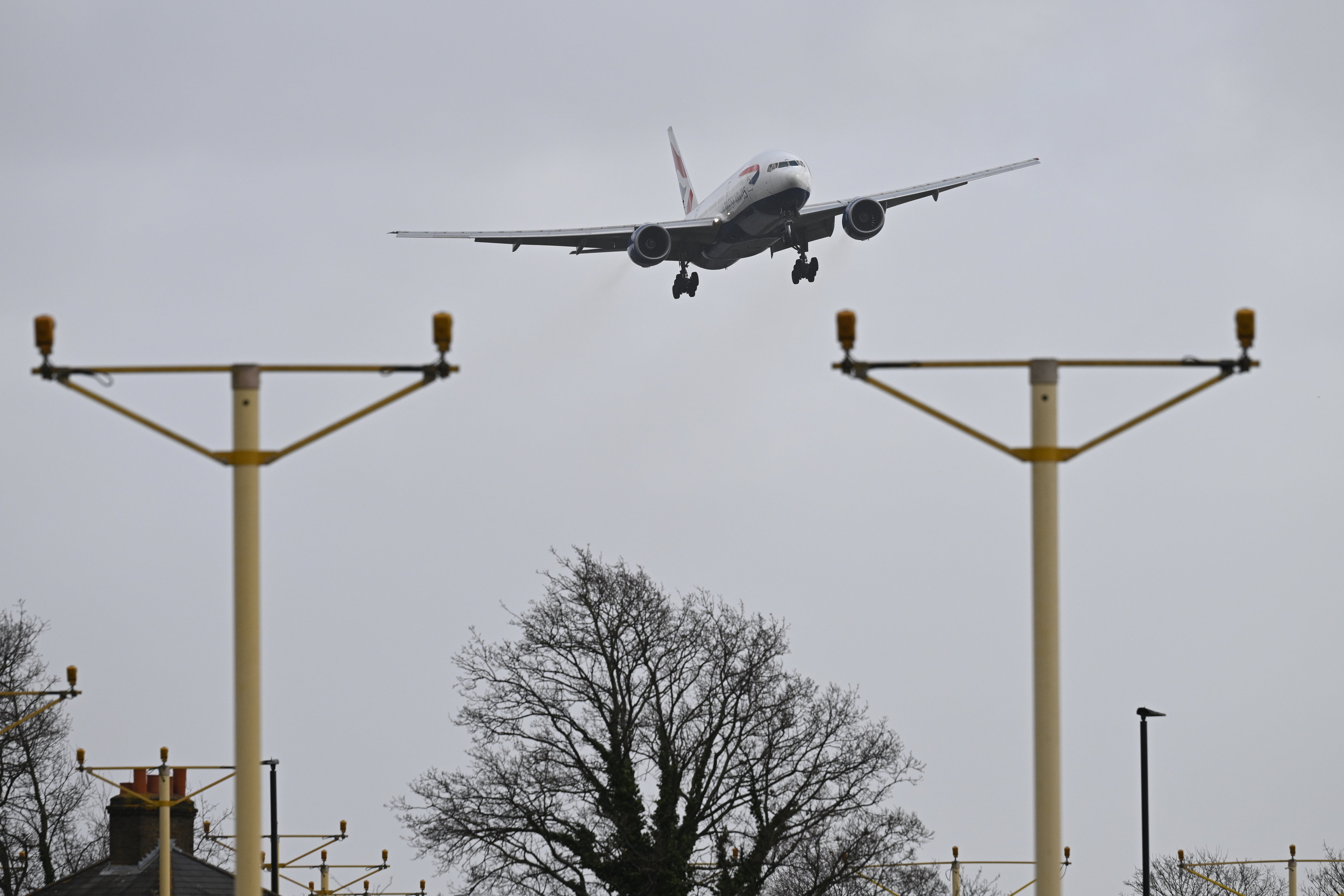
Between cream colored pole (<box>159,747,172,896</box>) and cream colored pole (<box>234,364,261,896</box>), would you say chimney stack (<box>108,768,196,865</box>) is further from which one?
cream colored pole (<box>234,364,261,896</box>)

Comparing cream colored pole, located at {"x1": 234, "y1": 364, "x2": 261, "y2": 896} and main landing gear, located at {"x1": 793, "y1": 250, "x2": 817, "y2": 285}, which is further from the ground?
main landing gear, located at {"x1": 793, "y1": 250, "x2": 817, "y2": 285}

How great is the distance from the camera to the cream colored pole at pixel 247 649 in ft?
50.6

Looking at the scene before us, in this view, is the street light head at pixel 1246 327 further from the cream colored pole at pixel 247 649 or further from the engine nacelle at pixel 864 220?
the engine nacelle at pixel 864 220

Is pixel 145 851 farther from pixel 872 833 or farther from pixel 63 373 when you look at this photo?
pixel 63 373

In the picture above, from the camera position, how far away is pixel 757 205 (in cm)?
5581

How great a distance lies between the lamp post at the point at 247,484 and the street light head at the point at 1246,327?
653 cm

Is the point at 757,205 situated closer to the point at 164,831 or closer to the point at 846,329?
the point at 164,831

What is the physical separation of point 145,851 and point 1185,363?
109 feet

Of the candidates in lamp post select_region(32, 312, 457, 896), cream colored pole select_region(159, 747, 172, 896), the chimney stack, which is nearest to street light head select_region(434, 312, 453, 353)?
lamp post select_region(32, 312, 457, 896)

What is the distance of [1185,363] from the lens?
16.4m

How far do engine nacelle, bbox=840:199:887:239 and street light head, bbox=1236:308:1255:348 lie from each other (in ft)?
132

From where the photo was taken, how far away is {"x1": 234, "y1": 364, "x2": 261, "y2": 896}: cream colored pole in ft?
50.6

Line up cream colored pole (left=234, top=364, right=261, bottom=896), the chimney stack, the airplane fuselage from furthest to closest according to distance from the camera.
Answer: the airplane fuselage, the chimney stack, cream colored pole (left=234, top=364, right=261, bottom=896)

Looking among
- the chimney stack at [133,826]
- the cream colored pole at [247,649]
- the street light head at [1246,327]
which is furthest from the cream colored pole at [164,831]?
the street light head at [1246,327]
